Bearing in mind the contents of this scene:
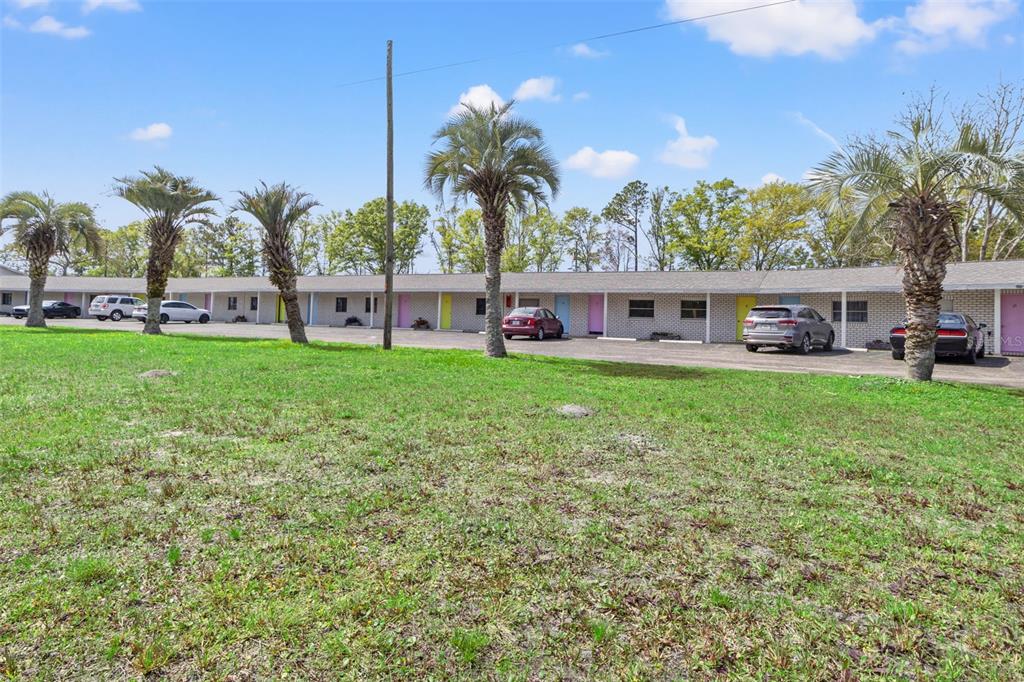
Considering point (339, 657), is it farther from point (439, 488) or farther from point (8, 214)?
point (8, 214)

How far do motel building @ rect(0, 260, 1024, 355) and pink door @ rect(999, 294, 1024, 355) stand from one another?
0.03 metres

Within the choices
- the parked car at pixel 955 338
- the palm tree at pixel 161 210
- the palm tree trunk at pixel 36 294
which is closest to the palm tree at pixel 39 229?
the palm tree trunk at pixel 36 294

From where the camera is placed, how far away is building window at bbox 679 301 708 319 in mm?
28219

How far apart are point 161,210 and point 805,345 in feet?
85.6

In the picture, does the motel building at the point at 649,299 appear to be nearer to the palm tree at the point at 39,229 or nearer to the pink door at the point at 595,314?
the pink door at the point at 595,314

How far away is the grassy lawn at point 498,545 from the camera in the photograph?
243cm

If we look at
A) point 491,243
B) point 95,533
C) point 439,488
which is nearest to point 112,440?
point 95,533

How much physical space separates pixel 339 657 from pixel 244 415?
5.30 m

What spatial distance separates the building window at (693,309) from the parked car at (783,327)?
7577 millimetres

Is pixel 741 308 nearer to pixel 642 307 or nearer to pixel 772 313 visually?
pixel 642 307

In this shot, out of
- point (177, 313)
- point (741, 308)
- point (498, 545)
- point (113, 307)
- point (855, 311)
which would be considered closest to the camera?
point (498, 545)

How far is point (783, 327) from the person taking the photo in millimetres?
19375

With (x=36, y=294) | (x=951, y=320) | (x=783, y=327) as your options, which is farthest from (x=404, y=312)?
(x=951, y=320)

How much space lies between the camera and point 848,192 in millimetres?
12281
